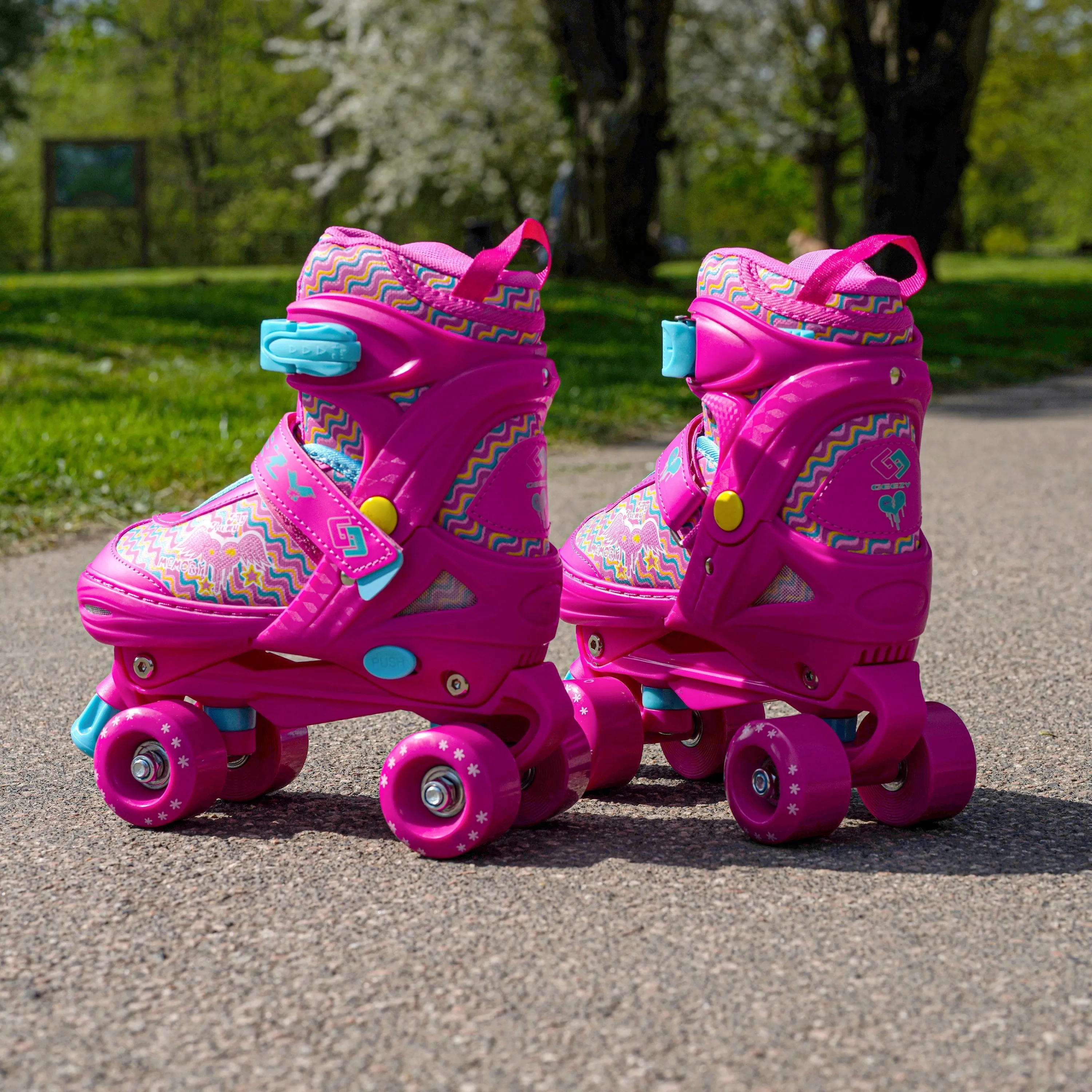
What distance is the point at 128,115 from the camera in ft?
141

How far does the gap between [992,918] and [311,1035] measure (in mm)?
1022

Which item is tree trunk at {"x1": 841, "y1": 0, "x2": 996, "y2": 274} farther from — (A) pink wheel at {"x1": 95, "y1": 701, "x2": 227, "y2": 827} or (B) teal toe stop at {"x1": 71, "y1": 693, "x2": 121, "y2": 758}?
(A) pink wheel at {"x1": 95, "y1": 701, "x2": 227, "y2": 827}

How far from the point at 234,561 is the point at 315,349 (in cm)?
41

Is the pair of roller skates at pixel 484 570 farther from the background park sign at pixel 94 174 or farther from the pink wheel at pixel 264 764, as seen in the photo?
the background park sign at pixel 94 174

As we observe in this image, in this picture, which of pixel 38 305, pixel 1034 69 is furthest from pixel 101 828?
pixel 1034 69

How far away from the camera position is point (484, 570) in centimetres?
238

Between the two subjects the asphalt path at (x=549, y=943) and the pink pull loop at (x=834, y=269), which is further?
the pink pull loop at (x=834, y=269)

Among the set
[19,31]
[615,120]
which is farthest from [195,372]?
[19,31]

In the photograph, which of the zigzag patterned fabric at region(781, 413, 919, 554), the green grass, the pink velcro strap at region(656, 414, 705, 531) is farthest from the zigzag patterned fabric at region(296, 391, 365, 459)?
the green grass

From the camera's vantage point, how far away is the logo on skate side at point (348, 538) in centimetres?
234

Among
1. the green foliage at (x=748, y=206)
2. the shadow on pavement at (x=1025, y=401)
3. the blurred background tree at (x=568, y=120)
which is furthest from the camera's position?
the green foliage at (x=748, y=206)

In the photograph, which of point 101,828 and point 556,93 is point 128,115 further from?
point 101,828

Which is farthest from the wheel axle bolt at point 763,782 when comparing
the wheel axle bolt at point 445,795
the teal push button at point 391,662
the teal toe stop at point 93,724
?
the teal toe stop at point 93,724

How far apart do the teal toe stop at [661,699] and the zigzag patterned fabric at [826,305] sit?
78cm
